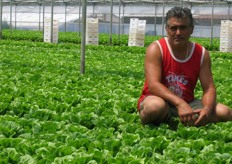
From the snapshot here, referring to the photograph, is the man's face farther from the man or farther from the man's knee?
the man's knee

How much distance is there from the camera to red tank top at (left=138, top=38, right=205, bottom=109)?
16.2ft

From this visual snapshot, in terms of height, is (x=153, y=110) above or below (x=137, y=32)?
below

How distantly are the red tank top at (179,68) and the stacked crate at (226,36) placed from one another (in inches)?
653

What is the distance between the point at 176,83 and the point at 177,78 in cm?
6

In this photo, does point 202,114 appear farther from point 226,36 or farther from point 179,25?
point 226,36

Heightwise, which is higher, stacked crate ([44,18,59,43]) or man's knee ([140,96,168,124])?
stacked crate ([44,18,59,43])

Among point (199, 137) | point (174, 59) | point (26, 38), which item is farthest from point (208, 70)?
point (26, 38)

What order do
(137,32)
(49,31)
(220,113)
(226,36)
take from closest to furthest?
(220,113), (226,36), (137,32), (49,31)

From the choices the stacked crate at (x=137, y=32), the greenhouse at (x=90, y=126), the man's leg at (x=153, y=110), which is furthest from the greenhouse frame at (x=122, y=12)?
the man's leg at (x=153, y=110)

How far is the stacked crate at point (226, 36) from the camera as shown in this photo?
21078mm

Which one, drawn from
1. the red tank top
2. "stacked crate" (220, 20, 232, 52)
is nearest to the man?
the red tank top

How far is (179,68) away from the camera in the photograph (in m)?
4.95

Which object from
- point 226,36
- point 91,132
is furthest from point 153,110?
point 226,36

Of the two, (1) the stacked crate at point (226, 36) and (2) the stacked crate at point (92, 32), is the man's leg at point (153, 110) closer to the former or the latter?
(1) the stacked crate at point (226, 36)
